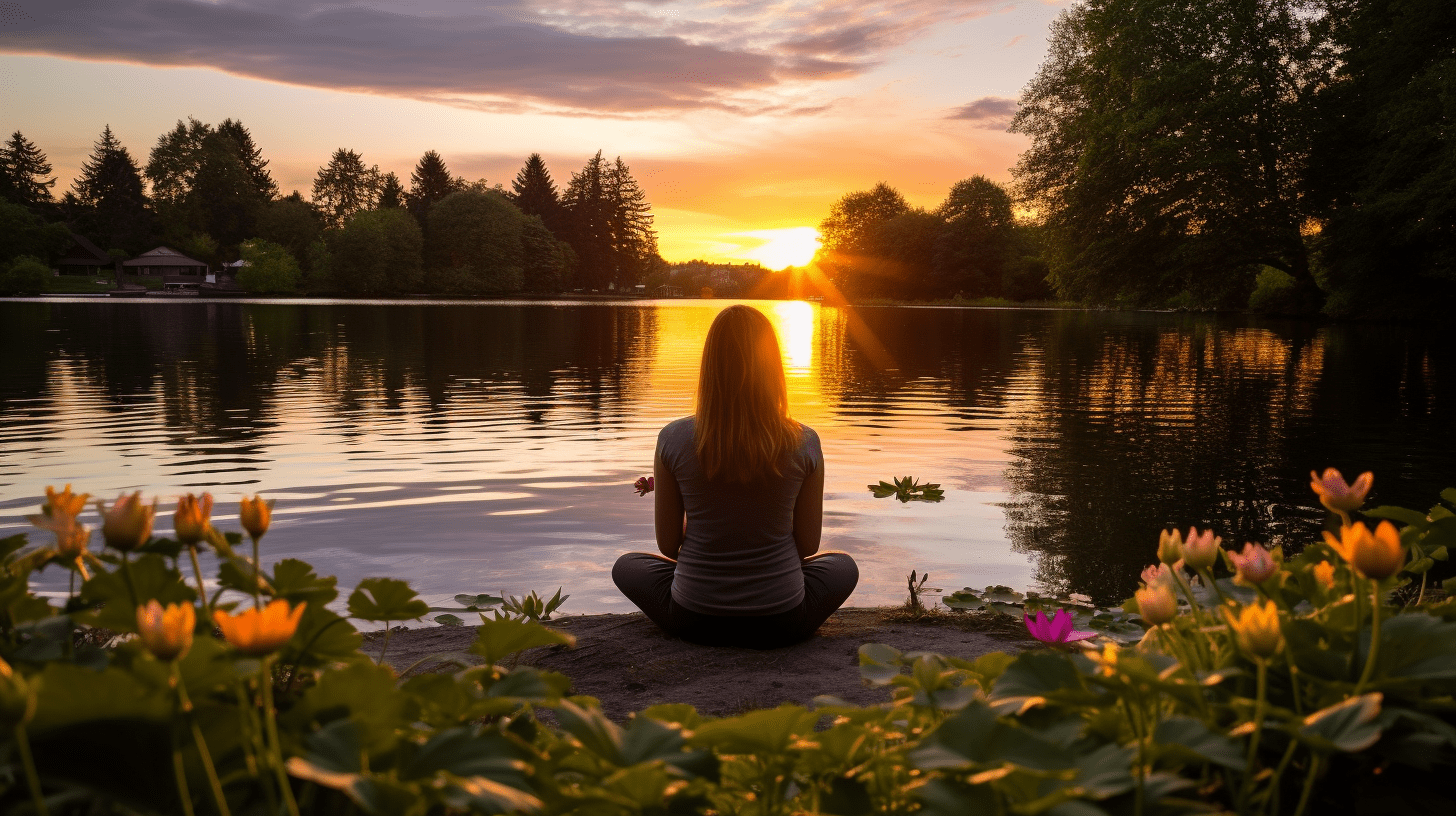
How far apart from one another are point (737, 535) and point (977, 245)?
88.9 m

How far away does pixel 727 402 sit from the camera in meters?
4.39

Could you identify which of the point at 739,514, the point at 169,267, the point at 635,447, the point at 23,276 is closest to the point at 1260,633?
the point at 739,514

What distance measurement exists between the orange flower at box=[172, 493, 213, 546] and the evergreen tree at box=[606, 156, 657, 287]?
380 ft

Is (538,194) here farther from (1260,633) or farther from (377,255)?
(1260,633)

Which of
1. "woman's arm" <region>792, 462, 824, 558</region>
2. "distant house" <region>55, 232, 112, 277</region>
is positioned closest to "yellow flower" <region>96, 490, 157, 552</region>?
"woman's arm" <region>792, 462, 824, 558</region>

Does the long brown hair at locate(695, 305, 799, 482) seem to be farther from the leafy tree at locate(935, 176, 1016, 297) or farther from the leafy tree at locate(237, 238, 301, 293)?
the leafy tree at locate(237, 238, 301, 293)

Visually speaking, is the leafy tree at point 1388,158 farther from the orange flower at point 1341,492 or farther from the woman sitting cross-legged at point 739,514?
the orange flower at point 1341,492

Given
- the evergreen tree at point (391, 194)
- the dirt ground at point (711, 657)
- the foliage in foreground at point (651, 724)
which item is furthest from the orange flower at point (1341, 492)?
the evergreen tree at point (391, 194)

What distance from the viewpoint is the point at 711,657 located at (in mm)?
4695

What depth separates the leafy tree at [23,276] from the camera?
68.8 meters

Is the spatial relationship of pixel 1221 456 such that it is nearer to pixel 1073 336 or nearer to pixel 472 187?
pixel 1073 336

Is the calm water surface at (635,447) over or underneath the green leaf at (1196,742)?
underneath

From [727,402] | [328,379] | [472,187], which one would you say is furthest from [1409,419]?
[472,187]

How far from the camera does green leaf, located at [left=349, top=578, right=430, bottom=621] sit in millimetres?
1788
